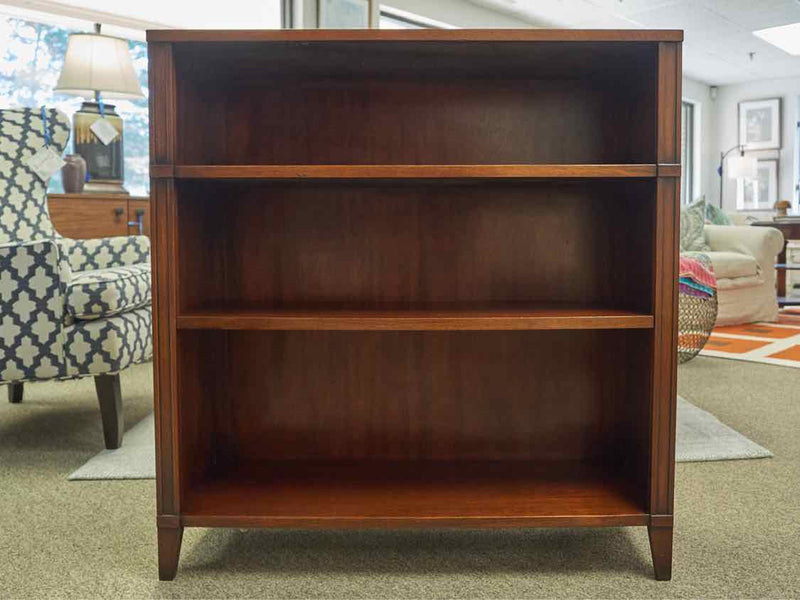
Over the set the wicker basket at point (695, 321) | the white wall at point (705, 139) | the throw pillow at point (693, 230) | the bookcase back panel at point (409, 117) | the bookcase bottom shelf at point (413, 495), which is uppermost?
the white wall at point (705, 139)

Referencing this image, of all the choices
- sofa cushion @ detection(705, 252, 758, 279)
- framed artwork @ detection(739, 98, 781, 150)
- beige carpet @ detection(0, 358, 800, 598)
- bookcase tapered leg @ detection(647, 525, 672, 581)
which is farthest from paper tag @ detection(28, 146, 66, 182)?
framed artwork @ detection(739, 98, 781, 150)

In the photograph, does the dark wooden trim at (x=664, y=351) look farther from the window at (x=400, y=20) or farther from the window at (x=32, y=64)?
the window at (x=400, y=20)

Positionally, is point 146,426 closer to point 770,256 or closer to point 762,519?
point 762,519

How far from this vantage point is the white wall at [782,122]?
7.23 m

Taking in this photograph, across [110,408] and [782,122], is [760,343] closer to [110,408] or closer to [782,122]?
[110,408]

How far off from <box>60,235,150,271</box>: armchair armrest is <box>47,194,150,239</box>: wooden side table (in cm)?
46

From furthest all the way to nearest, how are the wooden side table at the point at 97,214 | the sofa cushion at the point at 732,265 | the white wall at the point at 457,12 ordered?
the white wall at the point at 457,12 → the sofa cushion at the point at 732,265 → the wooden side table at the point at 97,214

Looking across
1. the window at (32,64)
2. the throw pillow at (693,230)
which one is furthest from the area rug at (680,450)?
the throw pillow at (693,230)

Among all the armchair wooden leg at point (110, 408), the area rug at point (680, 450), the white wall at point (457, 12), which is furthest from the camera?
the white wall at point (457, 12)

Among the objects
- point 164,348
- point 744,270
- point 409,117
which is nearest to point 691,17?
point 744,270

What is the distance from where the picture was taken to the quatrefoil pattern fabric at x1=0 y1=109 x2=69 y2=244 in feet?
6.59

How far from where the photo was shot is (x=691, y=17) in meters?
5.44

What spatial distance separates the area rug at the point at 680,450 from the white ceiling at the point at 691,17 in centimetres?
406

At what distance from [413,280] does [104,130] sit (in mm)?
2032
